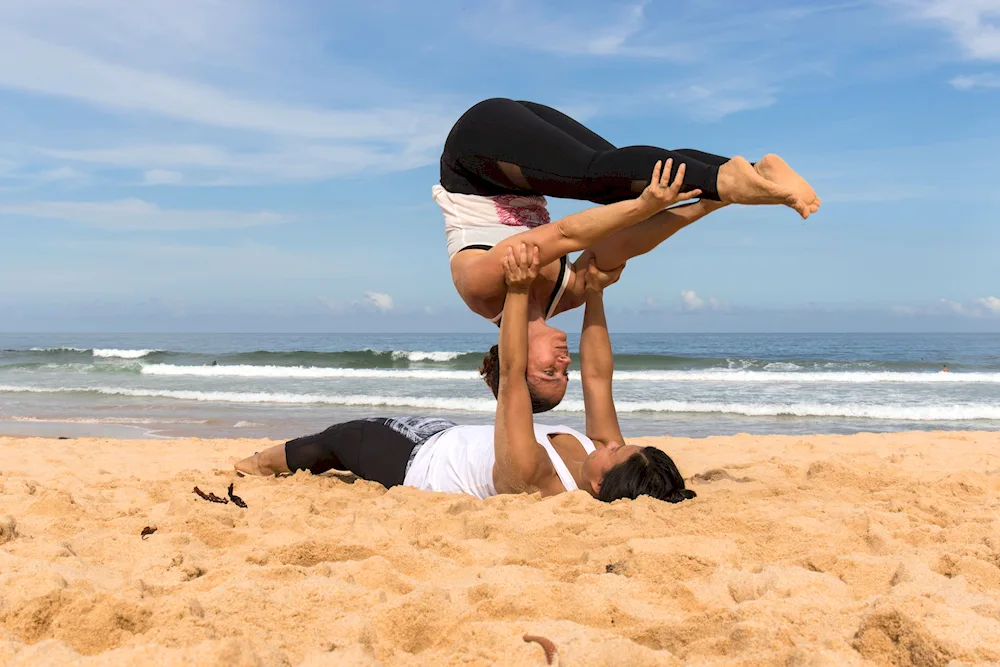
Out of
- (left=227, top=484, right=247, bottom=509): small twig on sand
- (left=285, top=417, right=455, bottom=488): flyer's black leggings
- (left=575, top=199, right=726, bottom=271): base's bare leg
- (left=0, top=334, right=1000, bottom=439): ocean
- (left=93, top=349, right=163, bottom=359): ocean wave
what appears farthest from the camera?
(left=93, top=349, right=163, bottom=359): ocean wave

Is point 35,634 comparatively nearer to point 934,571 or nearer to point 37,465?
point 934,571

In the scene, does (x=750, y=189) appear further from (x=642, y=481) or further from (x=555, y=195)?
(x=642, y=481)

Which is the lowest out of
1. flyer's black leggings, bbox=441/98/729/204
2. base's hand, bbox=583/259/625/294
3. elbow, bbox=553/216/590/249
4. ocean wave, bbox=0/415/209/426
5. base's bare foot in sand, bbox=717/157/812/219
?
ocean wave, bbox=0/415/209/426

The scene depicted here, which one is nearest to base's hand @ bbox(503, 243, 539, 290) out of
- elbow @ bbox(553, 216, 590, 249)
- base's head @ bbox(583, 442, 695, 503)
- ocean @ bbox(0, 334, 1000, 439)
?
elbow @ bbox(553, 216, 590, 249)

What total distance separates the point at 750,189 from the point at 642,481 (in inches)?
58.8

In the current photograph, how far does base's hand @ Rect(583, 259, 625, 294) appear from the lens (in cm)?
367

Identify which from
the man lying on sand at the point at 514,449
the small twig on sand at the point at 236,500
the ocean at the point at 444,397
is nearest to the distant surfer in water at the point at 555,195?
the man lying on sand at the point at 514,449

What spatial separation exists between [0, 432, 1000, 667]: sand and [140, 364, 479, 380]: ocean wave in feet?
43.3

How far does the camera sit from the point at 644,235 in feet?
11.1

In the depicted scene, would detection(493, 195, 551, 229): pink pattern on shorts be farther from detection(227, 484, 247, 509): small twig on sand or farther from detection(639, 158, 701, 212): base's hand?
detection(227, 484, 247, 509): small twig on sand

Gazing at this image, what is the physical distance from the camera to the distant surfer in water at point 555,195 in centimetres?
276

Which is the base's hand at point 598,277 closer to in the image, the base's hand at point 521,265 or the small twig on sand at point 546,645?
the base's hand at point 521,265

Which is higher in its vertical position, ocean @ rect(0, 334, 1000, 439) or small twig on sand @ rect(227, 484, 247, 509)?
small twig on sand @ rect(227, 484, 247, 509)

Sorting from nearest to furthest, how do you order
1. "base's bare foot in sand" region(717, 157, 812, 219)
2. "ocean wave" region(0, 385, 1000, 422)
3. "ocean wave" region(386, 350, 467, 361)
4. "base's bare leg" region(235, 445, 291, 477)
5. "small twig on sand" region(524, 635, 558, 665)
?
"small twig on sand" region(524, 635, 558, 665) < "base's bare foot in sand" region(717, 157, 812, 219) < "base's bare leg" region(235, 445, 291, 477) < "ocean wave" region(0, 385, 1000, 422) < "ocean wave" region(386, 350, 467, 361)
